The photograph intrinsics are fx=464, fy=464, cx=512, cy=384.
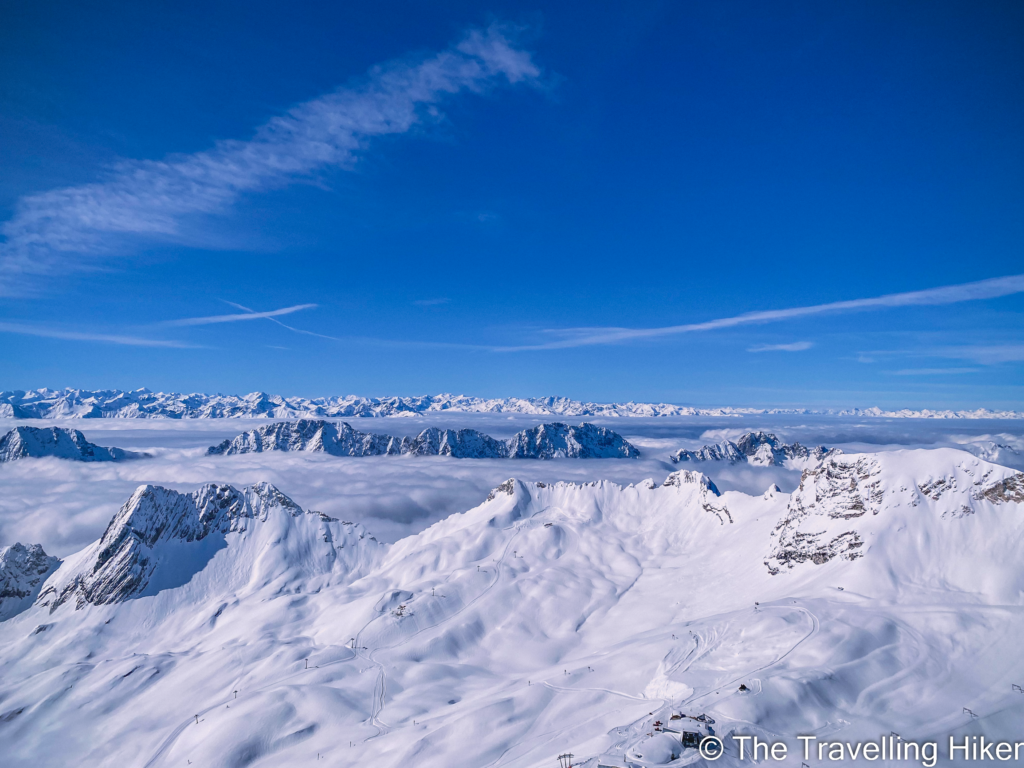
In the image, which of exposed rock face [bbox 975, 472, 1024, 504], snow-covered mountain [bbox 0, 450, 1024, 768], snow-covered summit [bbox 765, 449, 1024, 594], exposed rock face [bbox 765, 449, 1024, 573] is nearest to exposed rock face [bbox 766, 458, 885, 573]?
exposed rock face [bbox 765, 449, 1024, 573]

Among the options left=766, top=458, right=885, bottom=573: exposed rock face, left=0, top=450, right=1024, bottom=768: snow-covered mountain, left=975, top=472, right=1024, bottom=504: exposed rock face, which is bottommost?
left=0, top=450, right=1024, bottom=768: snow-covered mountain

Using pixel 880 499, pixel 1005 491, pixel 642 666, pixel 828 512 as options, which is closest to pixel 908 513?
pixel 880 499

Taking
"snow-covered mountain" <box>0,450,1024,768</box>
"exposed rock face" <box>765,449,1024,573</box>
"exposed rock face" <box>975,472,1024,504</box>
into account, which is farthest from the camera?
"exposed rock face" <box>765,449,1024,573</box>

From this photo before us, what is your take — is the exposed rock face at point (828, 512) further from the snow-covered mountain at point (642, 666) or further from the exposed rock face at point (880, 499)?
the snow-covered mountain at point (642, 666)

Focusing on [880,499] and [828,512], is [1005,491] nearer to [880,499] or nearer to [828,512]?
[880,499]

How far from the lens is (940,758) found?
7112cm

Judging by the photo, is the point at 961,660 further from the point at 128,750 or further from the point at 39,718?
the point at 39,718

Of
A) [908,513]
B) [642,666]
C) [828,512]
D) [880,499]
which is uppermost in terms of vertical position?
[880,499]

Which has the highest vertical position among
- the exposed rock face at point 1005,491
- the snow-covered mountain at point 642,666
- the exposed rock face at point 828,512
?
the exposed rock face at point 1005,491

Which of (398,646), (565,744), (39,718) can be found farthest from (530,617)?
(39,718)

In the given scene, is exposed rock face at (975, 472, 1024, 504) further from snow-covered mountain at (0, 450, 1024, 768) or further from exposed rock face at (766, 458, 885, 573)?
exposed rock face at (766, 458, 885, 573)

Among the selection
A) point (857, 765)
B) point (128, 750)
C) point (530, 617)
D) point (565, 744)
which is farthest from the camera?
point (530, 617)

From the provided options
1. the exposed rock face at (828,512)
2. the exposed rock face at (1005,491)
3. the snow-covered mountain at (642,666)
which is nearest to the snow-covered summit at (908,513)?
the exposed rock face at (1005,491)

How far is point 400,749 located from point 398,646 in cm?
7412
